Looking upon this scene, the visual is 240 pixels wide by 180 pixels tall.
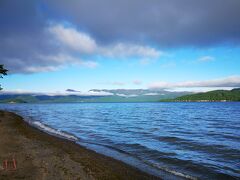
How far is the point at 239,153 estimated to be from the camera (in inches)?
800

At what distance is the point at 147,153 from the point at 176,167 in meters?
4.37

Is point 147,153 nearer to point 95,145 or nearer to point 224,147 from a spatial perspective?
point 95,145

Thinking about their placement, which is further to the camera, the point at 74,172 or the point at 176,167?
the point at 176,167

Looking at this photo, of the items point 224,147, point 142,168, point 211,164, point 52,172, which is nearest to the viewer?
point 52,172

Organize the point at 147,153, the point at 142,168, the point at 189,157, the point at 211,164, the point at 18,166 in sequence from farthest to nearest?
the point at 147,153 < the point at 189,157 < the point at 211,164 < the point at 142,168 < the point at 18,166

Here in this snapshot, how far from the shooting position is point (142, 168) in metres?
16.0

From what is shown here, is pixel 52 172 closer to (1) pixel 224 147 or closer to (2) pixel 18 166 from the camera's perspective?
(2) pixel 18 166

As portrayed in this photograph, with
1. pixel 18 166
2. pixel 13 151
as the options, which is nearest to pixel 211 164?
pixel 18 166

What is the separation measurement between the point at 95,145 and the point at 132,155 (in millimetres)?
6029

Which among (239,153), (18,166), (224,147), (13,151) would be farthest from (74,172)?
→ (224,147)

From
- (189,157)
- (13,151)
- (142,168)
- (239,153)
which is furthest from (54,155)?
(239,153)

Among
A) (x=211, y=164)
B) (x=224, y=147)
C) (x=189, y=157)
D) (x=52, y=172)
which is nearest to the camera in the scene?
(x=52, y=172)

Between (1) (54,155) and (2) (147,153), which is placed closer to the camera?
(1) (54,155)

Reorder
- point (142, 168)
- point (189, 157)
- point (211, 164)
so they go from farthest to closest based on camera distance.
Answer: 1. point (189, 157)
2. point (211, 164)
3. point (142, 168)
